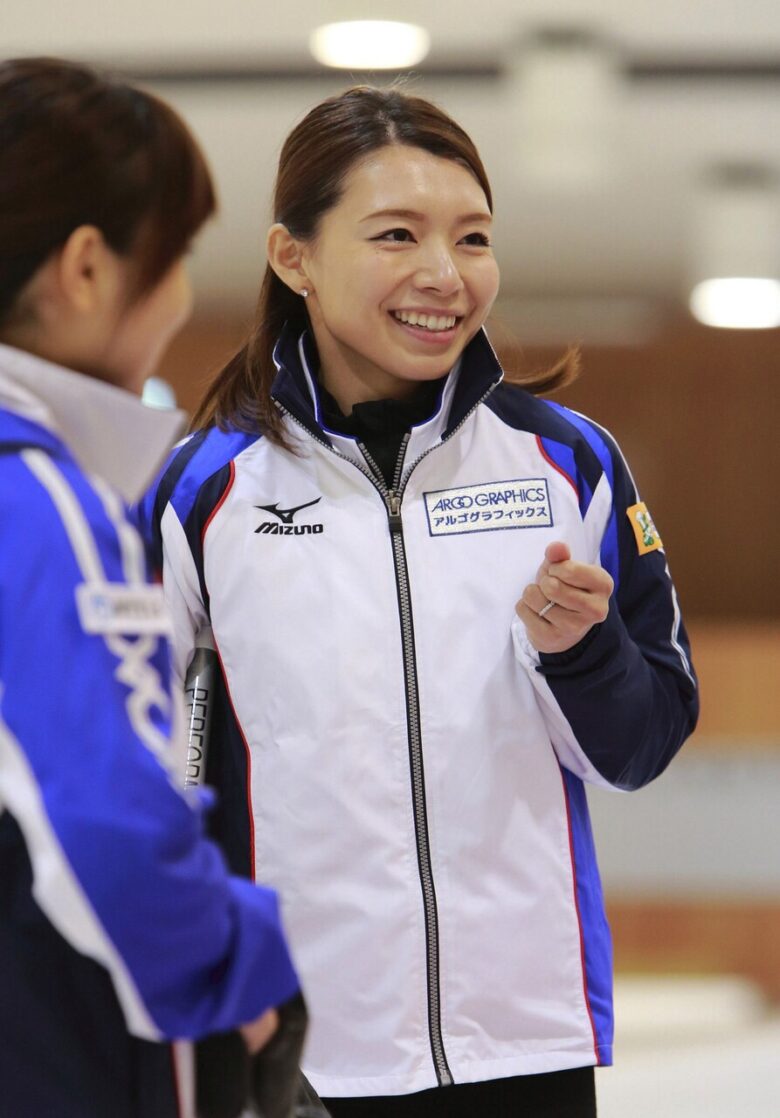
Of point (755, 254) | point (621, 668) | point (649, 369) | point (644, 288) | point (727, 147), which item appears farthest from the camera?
point (649, 369)

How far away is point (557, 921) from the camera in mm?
1417

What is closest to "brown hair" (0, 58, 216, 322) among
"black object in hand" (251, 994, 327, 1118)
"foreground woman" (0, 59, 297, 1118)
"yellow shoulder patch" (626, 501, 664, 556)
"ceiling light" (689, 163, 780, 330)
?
"foreground woman" (0, 59, 297, 1118)

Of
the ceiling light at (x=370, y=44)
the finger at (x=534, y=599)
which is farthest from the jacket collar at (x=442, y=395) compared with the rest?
the ceiling light at (x=370, y=44)

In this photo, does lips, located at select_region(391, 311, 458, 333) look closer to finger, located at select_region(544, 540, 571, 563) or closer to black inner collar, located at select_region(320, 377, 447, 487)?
black inner collar, located at select_region(320, 377, 447, 487)

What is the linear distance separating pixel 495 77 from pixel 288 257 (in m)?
3.60

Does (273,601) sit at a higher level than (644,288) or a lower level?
lower

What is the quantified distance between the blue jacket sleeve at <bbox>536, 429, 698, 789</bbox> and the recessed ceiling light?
19.6 ft

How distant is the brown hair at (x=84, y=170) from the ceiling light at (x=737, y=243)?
510 centimetres

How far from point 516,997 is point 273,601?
44cm

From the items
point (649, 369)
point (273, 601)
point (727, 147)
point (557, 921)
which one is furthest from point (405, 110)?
point (649, 369)

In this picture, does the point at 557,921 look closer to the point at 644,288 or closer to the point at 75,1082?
the point at 75,1082

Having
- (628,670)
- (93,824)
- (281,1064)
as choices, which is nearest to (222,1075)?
(281,1064)

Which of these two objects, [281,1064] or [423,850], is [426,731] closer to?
[423,850]

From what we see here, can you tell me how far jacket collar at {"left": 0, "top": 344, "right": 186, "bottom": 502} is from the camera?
868 millimetres
